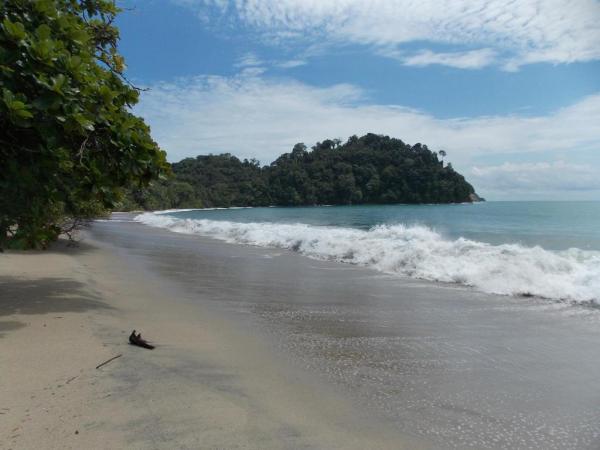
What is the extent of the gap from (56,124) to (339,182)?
341ft

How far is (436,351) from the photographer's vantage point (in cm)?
507

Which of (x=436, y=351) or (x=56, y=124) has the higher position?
(x=56, y=124)

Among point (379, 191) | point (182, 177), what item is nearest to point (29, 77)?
point (379, 191)

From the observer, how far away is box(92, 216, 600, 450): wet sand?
135 inches

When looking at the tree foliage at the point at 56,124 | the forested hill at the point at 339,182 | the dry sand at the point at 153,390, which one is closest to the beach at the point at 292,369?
the dry sand at the point at 153,390

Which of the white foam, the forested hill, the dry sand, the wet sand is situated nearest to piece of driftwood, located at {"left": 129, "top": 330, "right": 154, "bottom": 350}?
the dry sand

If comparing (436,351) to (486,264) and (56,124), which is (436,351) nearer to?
(56,124)

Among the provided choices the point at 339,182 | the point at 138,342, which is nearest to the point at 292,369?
the point at 138,342

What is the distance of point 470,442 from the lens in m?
3.16

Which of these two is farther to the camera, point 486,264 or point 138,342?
point 486,264

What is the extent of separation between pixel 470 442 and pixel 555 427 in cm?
75

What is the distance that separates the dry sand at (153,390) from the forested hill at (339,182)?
3325 inches

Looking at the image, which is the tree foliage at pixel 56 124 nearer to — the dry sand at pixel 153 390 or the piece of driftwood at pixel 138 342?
the dry sand at pixel 153 390

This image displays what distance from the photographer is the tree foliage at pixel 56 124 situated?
450cm
